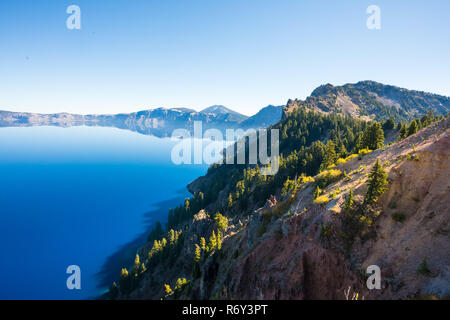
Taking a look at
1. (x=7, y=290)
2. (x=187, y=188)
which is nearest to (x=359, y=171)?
(x=7, y=290)

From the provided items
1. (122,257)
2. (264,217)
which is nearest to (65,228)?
(122,257)

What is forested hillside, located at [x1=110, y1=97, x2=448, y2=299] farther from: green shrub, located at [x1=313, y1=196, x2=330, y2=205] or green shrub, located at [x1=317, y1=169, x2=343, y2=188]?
green shrub, located at [x1=313, y1=196, x2=330, y2=205]

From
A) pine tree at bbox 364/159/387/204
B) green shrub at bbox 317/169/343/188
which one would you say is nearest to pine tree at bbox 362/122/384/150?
green shrub at bbox 317/169/343/188

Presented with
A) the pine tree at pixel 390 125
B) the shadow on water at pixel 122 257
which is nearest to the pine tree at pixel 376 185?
the shadow on water at pixel 122 257
